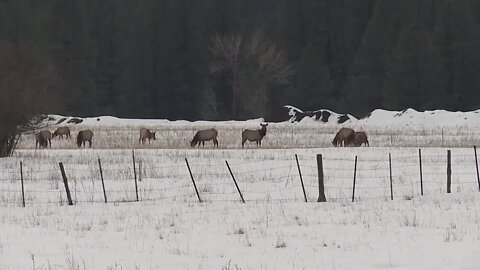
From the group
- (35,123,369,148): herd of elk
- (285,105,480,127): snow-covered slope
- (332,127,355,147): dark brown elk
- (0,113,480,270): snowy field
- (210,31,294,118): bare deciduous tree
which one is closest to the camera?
(0,113,480,270): snowy field

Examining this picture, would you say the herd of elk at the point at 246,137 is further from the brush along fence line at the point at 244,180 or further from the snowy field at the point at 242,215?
the brush along fence line at the point at 244,180

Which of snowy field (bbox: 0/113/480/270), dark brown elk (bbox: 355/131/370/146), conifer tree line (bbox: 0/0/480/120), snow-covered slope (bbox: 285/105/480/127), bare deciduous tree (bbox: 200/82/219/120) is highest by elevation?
conifer tree line (bbox: 0/0/480/120)

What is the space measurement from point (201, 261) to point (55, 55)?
2607 inches

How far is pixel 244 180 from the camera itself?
20891 millimetres

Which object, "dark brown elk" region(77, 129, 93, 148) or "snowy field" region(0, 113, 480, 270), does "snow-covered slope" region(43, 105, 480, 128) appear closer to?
"dark brown elk" region(77, 129, 93, 148)

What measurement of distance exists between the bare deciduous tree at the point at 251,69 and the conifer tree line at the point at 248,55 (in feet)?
0.36

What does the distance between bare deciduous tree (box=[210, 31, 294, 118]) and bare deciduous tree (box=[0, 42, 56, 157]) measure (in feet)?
138

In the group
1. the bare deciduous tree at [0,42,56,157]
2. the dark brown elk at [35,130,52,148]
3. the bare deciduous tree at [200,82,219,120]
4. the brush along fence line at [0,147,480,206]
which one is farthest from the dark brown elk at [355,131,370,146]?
the bare deciduous tree at [200,82,219,120]

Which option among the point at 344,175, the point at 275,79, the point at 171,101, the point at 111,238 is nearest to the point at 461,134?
the point at 344,175

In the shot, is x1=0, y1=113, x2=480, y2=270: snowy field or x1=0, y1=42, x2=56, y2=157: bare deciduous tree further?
x1=0, y1=42, x2=56, y2=157: bare deciduous tree

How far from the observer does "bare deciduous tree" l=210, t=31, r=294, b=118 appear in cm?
7075

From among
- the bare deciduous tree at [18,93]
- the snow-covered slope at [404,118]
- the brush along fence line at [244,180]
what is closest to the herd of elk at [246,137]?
the bare deciduous tree at [18,93]

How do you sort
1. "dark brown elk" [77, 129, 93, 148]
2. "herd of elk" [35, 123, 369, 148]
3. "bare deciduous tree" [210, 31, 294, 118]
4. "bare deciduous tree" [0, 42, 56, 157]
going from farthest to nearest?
"bare deciduous tree" [210, 31, 294, 118]
"dark brown elk" [77, 129, 93, 148]
"herd of elk" [35, 123, 369, 148]
"bare deciduous tree" [0, 42, 56, 157]

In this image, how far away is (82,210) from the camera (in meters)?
15.8
